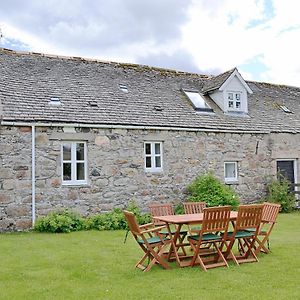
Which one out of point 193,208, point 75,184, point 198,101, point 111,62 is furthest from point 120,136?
point 111,62

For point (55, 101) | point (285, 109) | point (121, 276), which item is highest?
point (285, 109)

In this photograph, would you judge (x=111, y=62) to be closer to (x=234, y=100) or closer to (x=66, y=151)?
(x=234, y=100)

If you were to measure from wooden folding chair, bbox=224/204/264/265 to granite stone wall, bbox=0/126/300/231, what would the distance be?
23.1ft

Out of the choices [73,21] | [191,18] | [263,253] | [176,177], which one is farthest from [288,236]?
[73,21]

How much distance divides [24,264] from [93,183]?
6.27 m

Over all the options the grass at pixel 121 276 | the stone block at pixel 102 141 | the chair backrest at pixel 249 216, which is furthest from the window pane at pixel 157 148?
the chair backrest at pixel 249 216

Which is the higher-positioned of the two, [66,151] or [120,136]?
[120,136]

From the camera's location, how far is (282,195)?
59.1 ft

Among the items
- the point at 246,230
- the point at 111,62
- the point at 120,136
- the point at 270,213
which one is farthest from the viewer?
the point at 111,62

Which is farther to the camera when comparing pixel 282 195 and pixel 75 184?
pixel 282 195

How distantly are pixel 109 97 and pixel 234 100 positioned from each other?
6110 mm

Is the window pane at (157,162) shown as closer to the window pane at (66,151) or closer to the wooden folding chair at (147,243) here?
the window pane at (66,151)

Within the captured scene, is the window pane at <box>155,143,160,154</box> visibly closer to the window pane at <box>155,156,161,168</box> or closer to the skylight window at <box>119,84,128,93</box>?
the window pane at <box>155,156,161,168</box>

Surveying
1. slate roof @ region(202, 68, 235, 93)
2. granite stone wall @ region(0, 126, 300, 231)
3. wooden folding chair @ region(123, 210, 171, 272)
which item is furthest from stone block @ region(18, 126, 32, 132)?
slate roof @ region(202, 68, 235, 93)
